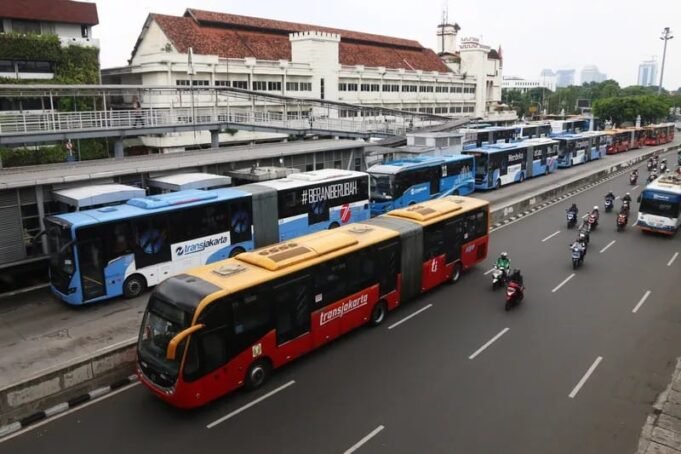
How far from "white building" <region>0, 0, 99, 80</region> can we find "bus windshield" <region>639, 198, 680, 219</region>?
45.3 meters

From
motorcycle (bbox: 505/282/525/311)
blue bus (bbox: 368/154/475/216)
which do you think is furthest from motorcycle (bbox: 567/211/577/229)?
motorcycle (bbox: 505/282/525/311)

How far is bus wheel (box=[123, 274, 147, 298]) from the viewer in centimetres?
1566

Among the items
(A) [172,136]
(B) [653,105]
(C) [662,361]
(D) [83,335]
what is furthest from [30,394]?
(B) [653,105]

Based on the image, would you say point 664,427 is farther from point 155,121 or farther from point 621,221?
point 155,121

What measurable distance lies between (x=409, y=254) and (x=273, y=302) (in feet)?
17.4

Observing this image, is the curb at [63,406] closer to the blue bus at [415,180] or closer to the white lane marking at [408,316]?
the white lane marking at [408,316]

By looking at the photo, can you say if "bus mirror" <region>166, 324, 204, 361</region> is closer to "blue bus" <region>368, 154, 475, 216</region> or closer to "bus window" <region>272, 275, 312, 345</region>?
"bus window" <region>272, 275, 312, 345</region>

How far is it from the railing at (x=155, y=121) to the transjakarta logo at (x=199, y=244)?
13549 mm

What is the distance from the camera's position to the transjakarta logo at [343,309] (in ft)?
41.2

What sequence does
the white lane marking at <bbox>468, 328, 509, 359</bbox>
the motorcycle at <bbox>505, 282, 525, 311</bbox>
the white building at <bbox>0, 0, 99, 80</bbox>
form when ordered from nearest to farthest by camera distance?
1. the white lane marking at <bbox>468, 328, 509, 359</bbox>
2. the motorcycle at <bbox>505, 282, 525, 311</bbox>
3. the white building at <bbox>0, 0, 99, 80</bbox>

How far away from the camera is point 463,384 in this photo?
11281 millimetres

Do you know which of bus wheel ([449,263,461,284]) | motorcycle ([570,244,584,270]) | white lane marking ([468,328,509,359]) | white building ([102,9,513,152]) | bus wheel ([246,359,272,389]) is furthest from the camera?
white building ([102,9,513,152])

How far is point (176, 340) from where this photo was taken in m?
9.49

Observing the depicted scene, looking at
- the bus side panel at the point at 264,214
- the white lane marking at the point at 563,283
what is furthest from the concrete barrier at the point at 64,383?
the white lane marking at the point at 563,283
